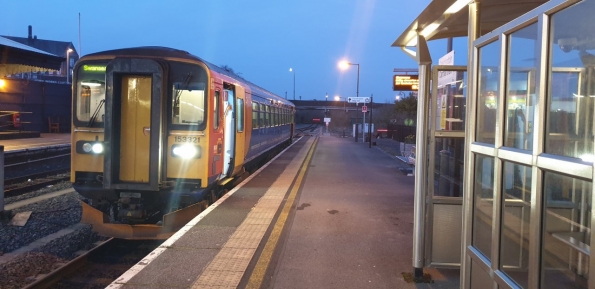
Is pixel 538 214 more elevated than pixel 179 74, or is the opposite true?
pixel 179 74

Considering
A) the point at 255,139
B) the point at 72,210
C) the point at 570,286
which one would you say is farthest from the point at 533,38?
the point at 255,139

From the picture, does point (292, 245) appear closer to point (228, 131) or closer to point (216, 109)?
point (216, 109)

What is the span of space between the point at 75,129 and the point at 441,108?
19.0ft

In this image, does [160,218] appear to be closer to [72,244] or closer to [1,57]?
[72,244]

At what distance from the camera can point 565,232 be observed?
3096 mm

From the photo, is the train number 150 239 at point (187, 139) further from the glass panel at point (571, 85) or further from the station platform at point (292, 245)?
the glass panel at point (571, 85)

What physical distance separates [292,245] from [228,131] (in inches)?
145

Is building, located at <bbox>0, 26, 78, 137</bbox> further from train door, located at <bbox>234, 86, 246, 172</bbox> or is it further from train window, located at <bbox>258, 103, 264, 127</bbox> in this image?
train door, located at <bbox>234, 86, 246, 172</bbox>

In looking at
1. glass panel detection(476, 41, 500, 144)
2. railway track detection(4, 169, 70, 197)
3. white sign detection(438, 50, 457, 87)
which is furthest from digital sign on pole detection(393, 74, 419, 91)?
glass panel detection(476, 41, 500, 144)

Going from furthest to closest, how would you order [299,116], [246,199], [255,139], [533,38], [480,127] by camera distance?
[299,116] < [255,139] < [246,199] < [480,127] < [533,38]

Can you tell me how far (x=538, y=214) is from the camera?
2.80 meters

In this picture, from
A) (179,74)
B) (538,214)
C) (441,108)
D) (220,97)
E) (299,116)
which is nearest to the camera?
(538,214)

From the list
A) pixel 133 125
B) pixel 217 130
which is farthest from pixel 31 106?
pixel 217 130

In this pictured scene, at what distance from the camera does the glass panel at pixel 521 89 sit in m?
3.14
